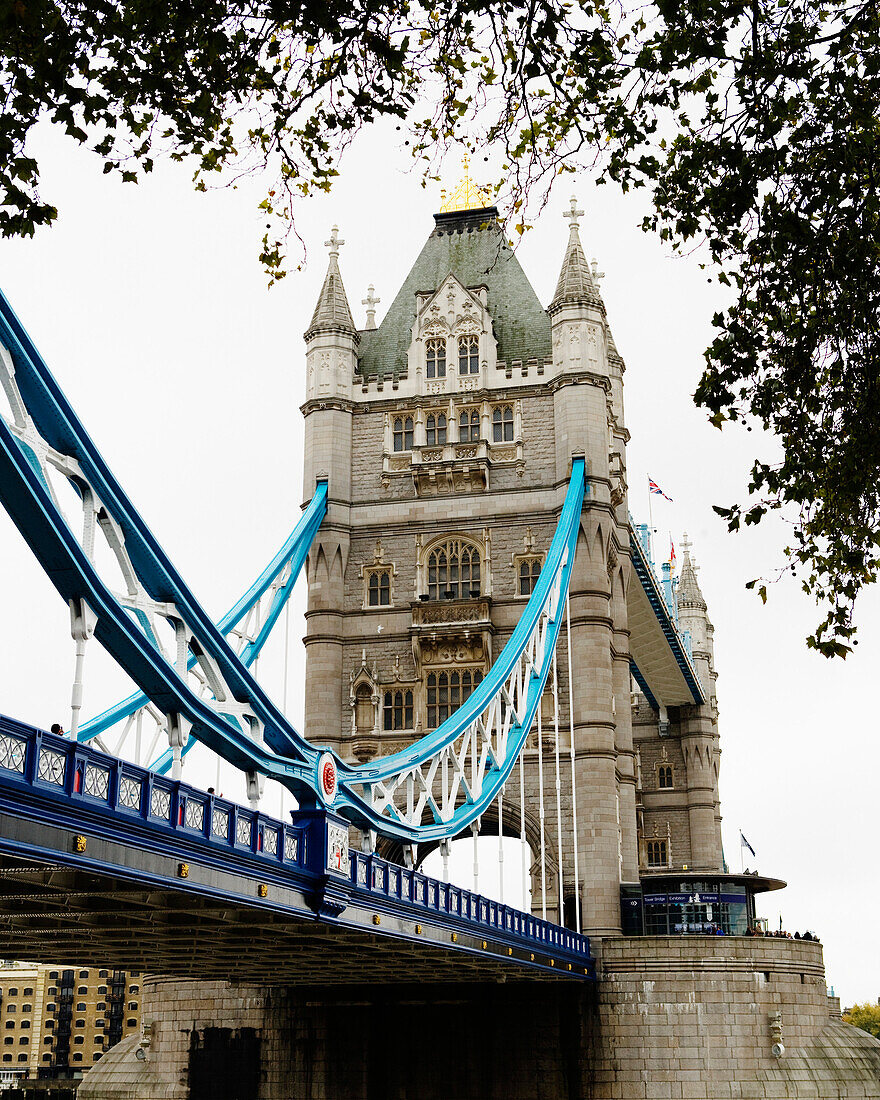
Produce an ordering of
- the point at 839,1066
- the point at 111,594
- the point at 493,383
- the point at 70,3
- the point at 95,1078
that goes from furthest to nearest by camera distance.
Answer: the point at 493,383 < the point at 95,1078 < the point at 839,1066 < the point at 111,594 < the point at 70,3

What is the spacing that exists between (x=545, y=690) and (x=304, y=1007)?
33.4ft

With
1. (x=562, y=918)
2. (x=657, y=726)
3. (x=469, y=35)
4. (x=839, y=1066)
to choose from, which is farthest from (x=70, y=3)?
(x=657, y=726)

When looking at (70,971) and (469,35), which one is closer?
(469,35)

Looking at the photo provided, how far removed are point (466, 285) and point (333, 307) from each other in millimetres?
4199

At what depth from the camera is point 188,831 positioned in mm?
15227

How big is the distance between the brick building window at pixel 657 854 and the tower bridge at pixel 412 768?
25.9 ft

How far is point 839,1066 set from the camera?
3142 centimetres

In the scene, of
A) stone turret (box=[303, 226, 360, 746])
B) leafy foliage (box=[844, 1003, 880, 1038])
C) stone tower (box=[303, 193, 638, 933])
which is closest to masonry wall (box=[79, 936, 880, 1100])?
stone tower (box=[303, 193, 638, 933])

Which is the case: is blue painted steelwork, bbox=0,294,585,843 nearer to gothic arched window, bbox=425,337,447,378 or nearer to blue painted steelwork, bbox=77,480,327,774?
blue painted steelwork, bbox=77,480,327,774

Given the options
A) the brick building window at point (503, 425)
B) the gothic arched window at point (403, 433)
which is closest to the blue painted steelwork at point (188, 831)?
the brick building window at point (503, 425)

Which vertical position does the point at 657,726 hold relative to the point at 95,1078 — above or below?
above

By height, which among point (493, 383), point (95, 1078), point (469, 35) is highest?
point (493, 383)

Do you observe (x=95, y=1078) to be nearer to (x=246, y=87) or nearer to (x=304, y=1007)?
(x=304, y=1007)

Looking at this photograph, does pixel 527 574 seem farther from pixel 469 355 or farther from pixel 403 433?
pixel 469 355
